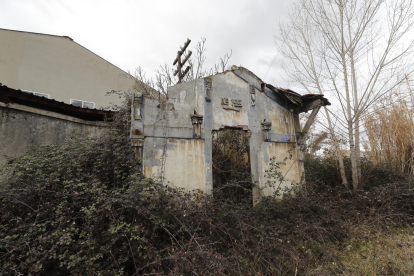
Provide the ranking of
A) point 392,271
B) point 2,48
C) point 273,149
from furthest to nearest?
point 2,48 → point 273,149 → point 392,271

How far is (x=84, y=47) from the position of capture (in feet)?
43.5

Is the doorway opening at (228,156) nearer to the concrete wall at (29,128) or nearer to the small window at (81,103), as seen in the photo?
the concrete wall at (29,128)

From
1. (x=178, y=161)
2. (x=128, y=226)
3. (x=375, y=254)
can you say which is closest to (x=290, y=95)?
(x=178, y=161)

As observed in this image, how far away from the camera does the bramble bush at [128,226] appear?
4.04 m

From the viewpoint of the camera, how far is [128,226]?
4.46m

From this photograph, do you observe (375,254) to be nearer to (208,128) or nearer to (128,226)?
(208,128)

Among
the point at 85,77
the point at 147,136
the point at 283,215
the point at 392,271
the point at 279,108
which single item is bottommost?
the point at 392,271

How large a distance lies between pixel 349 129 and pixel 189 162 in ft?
20.8

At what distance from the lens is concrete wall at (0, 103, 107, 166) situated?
6652mm

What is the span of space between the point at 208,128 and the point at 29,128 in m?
5.41

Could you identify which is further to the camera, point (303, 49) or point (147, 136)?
point (303, 49)

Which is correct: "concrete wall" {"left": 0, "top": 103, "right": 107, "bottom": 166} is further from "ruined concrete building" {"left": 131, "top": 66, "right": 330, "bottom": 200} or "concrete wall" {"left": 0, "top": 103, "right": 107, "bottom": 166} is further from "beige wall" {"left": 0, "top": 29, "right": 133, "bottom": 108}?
"beige wall" {"left": 0, "top": 29, "right": 133, "bottom": 108}

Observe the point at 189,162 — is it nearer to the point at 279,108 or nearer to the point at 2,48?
the point at 279,108

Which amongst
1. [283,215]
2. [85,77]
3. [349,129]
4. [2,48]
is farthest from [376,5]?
[2,48]
